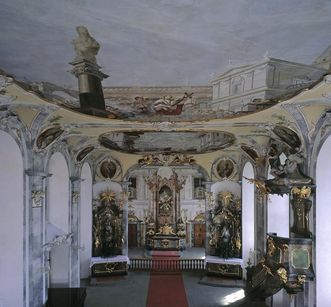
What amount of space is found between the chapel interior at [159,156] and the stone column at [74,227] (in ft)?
0.33

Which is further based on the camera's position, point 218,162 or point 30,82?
point 218,162

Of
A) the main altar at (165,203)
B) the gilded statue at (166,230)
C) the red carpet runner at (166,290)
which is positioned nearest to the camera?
the red carpet runner at (166,290)

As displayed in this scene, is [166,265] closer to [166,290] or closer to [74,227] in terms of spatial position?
[166,290]

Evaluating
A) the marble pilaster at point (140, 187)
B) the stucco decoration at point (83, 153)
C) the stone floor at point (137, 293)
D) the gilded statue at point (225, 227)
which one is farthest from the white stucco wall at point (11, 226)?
the marble pilaster at point (140, 187)

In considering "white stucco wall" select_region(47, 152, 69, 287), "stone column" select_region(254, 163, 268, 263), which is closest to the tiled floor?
"stone column" select_region(254, 163, 268, 263)

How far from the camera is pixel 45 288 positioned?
14.4 meters

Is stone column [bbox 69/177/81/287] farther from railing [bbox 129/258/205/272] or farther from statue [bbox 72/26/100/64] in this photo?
statue [bbox 72/26/100/64]

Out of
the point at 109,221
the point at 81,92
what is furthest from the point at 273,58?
the point at 109,221

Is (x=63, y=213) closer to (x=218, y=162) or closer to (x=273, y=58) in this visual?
(x=218, y=162)

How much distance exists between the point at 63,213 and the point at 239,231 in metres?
10.7

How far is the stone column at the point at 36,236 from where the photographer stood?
12.5 m

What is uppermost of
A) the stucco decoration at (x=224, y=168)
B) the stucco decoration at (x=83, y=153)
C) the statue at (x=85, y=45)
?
the statue at (x=85, y=45)

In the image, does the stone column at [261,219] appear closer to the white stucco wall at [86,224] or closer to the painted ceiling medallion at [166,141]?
the painted ceiling medallion at [166,141]

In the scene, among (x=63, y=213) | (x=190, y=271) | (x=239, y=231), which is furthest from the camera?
(x=190, y=271)
